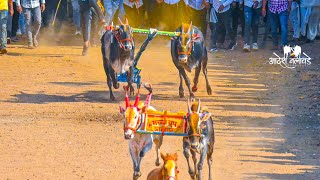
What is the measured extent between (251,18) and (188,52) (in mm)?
7047

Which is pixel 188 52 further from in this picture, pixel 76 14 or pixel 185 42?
pixel 76 14

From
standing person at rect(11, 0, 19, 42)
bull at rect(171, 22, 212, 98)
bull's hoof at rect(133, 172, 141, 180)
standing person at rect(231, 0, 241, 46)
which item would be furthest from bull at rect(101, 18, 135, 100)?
standing person at rect(11, 0, 19, 42)

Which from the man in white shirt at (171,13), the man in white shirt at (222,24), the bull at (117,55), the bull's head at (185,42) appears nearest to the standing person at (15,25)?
the man in white shirt at (171,13)

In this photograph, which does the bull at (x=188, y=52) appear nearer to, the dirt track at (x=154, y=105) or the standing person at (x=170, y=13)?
the dirt track at (x=154, y=105)

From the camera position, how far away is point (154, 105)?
17297 mm

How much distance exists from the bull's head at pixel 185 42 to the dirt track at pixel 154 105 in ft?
2.83

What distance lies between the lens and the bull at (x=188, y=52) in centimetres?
1738

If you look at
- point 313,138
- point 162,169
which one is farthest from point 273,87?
point 162,169

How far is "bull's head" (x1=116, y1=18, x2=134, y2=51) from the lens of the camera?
17.3 metres

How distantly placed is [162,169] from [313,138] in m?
Answer: 4.90

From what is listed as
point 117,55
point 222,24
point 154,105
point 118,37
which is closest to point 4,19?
point 222,24

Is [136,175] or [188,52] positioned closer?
[136,175]

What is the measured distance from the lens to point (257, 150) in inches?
541

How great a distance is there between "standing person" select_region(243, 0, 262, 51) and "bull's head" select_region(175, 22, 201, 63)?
21.8ft
